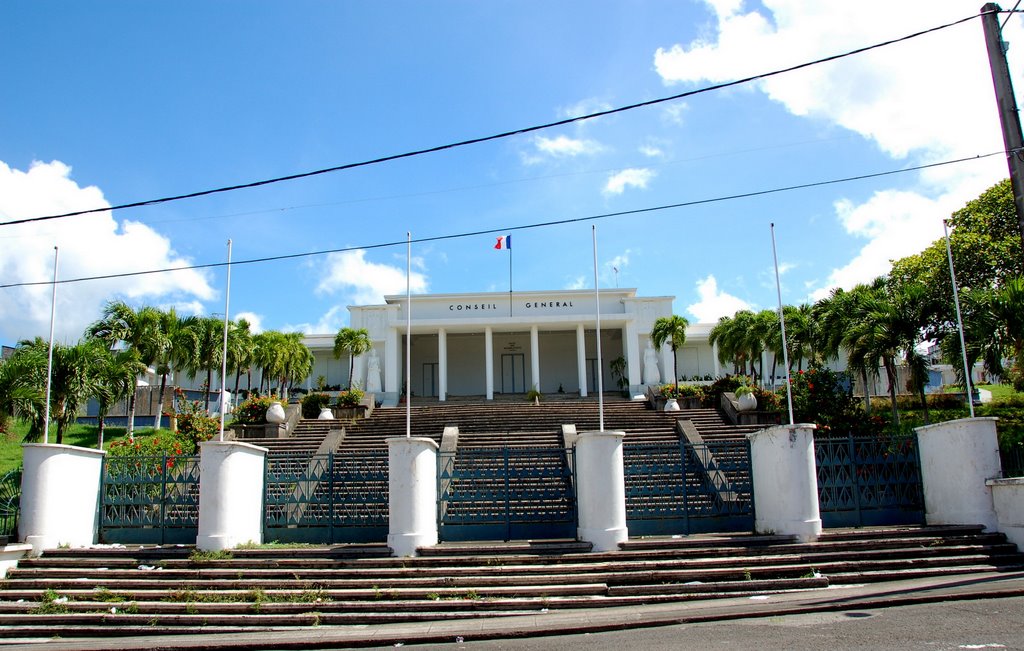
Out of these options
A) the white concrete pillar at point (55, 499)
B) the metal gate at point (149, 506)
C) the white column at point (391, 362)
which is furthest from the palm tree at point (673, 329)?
the white concrete pillar at point (55, 499)

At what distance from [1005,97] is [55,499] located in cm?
1479

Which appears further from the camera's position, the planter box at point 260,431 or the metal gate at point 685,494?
the planter box at point 260,431

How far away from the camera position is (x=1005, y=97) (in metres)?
9.31

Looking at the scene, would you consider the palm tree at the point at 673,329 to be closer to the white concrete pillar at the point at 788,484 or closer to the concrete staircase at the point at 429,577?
the white concrete pillar at the point at 788,484

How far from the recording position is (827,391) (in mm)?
19734

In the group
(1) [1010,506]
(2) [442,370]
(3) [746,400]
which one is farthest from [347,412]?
(1) [1010,506]

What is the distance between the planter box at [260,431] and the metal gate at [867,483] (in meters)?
14.8

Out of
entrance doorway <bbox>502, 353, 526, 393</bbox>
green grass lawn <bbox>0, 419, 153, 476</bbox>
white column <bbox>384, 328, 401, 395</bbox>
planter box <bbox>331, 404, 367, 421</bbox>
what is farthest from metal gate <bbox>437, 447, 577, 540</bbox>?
entrance doorway <bbox>502, 353, 526, 393</bbox>

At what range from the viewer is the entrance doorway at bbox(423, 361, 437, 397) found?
36.2m

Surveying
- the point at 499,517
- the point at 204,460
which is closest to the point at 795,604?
the point at 499,517

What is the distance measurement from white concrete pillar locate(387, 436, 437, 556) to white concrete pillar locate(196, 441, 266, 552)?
236 centimetres

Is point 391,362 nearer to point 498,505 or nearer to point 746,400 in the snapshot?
point 746,400

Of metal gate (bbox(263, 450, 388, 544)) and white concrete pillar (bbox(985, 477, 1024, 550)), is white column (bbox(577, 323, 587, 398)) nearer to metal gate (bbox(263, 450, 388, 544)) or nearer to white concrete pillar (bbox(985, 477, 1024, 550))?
metal gate (bbox(263, 450, 388, 544))

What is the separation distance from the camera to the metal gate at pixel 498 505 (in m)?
11.7
